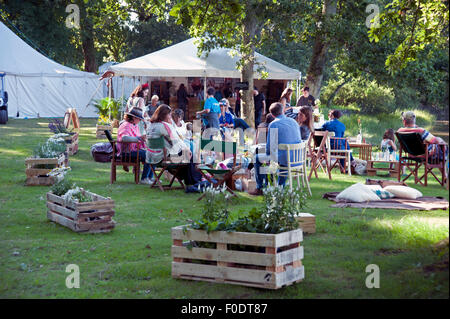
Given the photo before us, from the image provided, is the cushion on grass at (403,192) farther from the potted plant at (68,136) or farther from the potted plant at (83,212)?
the potted plant at (68,136)

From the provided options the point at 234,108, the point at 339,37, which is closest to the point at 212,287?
the point at 339,37

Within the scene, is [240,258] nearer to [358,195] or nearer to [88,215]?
[88,215]

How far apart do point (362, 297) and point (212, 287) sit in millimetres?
1195

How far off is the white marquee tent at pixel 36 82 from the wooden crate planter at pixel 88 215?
22829 mm

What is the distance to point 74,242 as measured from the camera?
266 inches

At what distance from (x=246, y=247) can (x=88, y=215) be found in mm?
2739

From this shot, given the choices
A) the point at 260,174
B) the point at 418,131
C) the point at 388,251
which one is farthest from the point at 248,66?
the point at 388,251

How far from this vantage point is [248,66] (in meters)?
21.6

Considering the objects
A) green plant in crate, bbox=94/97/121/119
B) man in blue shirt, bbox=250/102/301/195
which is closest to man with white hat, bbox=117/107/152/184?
man in blue shirt, bbox=250/102/301/195

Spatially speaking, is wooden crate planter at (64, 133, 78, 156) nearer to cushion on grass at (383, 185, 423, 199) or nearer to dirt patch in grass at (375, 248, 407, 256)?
cushion on grass at (383, 185, 423, 199)

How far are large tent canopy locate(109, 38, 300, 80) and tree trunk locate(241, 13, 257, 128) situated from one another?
1.49 ft

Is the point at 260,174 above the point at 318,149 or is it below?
below

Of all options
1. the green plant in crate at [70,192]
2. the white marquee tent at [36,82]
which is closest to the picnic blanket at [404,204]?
the green plant in crate at [70,192]

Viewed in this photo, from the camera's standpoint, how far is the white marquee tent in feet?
96.9
